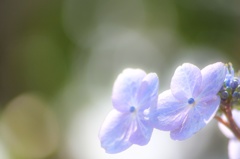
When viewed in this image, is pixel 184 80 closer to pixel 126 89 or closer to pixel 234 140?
pixel 126 89

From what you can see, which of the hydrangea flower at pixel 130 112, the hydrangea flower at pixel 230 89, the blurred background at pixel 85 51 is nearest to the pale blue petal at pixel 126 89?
the hydrangea flower at pixel 130 112

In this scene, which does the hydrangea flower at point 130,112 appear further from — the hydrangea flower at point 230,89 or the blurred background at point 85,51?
the blurred background at point 85,51

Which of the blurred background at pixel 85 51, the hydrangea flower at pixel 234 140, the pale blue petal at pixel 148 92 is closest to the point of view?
the pale blue petal at pixel 148 92

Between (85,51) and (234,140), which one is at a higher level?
(85,51)

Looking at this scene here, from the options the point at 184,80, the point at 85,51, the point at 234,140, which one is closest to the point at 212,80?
the point at 184,80

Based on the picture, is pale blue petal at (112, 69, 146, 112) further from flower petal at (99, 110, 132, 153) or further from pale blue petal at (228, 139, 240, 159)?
pale blue petal at (228, 139, 240, 159)

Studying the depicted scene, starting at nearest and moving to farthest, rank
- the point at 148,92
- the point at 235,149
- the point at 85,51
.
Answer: the point at 148,92 → the point at 235,149 → the point at 85,51

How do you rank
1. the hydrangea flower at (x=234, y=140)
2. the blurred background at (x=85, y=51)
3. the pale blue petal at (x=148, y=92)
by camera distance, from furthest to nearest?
the blurred background at (x=85, y=51) < the hydrangea flower at (x=234, y=140) < the pale blue petal at (x=148, y=92)

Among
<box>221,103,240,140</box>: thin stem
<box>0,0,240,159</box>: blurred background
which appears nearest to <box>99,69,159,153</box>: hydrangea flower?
<box>221,103,240,140</box>: thin stem
